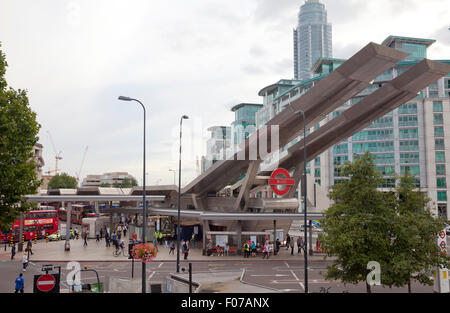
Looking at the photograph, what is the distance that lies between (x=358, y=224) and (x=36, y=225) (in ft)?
140

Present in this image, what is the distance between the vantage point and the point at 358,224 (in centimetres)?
1755

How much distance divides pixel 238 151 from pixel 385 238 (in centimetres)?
1887

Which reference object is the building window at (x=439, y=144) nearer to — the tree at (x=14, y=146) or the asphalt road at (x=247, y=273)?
the asphalt road at (x=247, y=273)

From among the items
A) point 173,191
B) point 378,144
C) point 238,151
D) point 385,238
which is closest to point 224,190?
point 173,191

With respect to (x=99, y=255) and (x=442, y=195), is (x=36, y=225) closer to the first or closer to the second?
(x=99, y=255)

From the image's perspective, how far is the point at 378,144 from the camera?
8950 cm

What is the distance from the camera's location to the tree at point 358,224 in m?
17.2

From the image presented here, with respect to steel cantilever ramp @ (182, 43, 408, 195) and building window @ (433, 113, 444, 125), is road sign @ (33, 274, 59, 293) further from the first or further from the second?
building window @ (433, 113, 444, 125)

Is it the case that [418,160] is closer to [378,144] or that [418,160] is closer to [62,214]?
[378,144]

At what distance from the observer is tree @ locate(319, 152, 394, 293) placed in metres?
17.2

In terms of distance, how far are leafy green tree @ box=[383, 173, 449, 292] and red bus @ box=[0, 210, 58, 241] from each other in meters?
40.7

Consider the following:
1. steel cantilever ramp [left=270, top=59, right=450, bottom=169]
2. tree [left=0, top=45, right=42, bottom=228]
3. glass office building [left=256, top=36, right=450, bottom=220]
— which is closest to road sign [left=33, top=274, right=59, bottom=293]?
tree [left=0, top=45, right=42, bottom=228]

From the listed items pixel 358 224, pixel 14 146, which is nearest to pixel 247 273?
pixel 358 224
